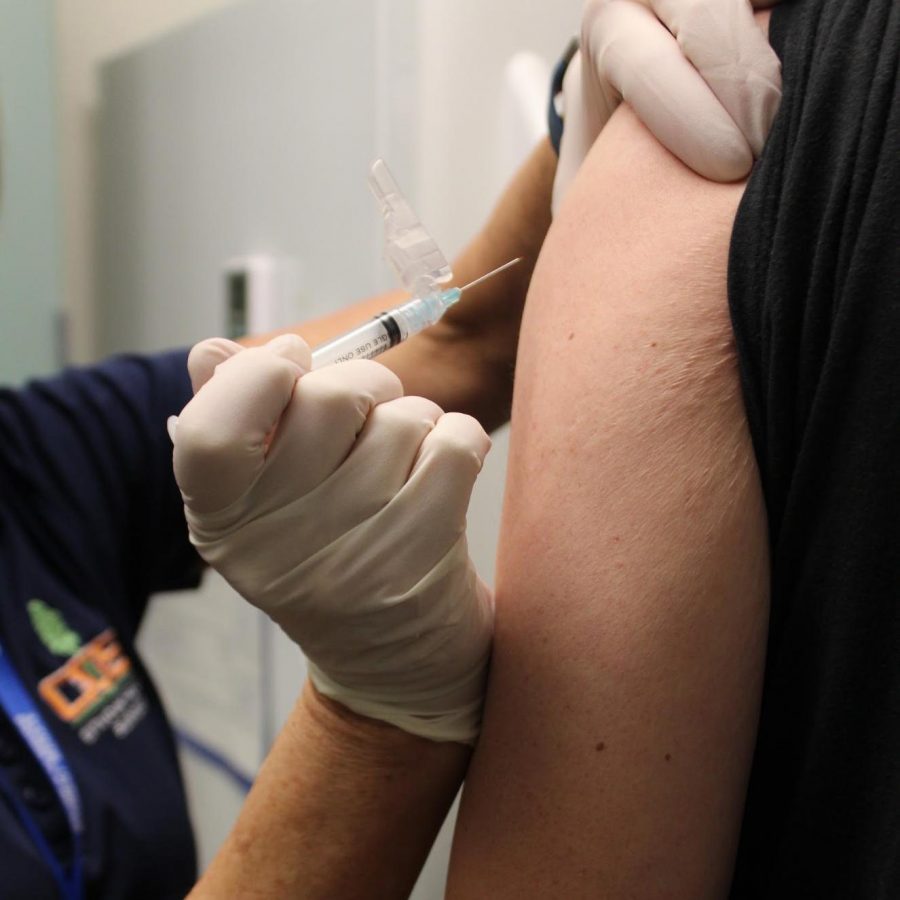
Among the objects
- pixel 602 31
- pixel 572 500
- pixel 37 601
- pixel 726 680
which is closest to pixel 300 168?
pixel 37 601

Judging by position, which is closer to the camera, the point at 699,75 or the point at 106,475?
the point at 699,75

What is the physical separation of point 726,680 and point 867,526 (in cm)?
13

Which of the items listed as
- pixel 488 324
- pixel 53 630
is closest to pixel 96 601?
pixel 53 630

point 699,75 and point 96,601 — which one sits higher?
point 699,75

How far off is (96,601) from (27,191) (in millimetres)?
1236

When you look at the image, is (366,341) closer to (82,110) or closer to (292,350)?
(292,350)

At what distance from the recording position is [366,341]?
2.12 ft

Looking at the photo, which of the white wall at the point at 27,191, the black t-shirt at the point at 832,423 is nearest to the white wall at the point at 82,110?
the white wall at the point at 27,191

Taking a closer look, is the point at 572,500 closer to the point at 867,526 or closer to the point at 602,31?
the point at 867,526

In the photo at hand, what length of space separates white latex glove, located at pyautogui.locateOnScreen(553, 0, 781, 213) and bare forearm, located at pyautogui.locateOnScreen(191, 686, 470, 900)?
460 mm

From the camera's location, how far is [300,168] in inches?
61.4

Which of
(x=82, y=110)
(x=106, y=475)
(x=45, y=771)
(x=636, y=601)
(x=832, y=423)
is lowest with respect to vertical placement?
(x=45, y=771)

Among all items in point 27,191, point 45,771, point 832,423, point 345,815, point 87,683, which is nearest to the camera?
point 832,423

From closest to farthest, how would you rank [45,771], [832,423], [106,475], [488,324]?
[832,423] < [488,324] < [45,771] < [106,475]
